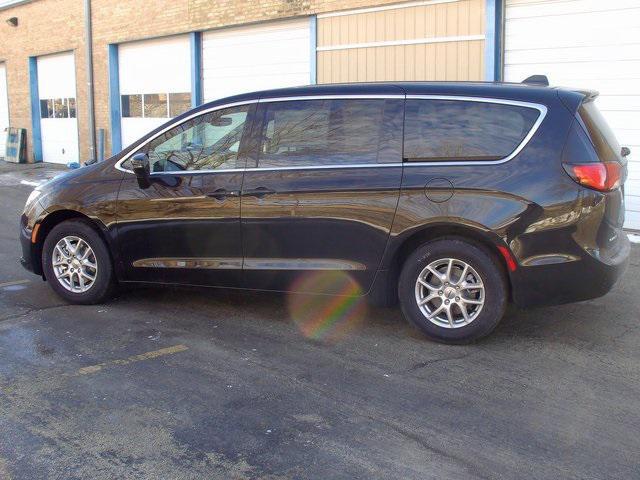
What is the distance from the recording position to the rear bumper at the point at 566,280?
5020mm

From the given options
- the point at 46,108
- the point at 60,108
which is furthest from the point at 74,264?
the point at 46,108

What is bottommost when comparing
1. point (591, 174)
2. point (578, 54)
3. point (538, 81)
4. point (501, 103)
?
point (591, 174)

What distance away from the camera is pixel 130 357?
515cm

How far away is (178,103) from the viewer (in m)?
17.8

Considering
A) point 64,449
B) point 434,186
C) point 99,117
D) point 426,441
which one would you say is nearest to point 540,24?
point 434,186

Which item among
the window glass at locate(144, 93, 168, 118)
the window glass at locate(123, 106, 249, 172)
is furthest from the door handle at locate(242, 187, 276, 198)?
the window glass at locate(144, 93, 168, 118)

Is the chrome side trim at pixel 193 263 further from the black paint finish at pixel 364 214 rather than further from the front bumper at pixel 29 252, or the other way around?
the front bumper at pixel 29 252

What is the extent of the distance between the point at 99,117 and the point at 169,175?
1535cm

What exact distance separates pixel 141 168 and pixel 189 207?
0.51 meters

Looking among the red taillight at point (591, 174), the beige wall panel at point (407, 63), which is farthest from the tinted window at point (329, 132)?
the beige wall panel at point (407, 63)

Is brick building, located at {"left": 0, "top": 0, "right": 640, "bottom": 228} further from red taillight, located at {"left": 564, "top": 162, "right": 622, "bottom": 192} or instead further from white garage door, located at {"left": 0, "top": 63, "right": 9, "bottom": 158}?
red taillight, located at {"left": 564, "top": 162, "right": 622, "bottom": 192}

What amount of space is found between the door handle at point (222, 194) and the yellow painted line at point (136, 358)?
1.20 meters

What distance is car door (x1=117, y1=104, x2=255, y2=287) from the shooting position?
5824mm

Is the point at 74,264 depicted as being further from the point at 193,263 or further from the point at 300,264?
the point at 300,264
